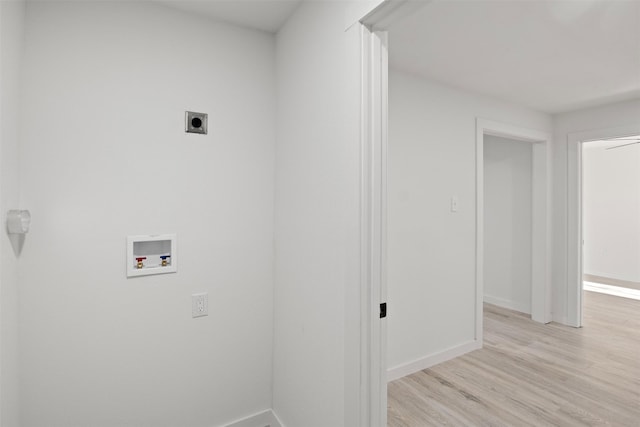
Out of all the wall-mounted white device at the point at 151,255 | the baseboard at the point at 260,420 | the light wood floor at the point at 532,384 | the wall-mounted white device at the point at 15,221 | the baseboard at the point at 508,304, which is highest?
the wall-mounted white device at the point at 15,221

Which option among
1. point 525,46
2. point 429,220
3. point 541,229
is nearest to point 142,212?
point 429,220

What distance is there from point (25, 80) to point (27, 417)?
5.04 feet

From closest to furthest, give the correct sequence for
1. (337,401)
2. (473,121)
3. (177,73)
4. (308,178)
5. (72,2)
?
(337,401)
(72,2)
(308,178)
(177,73)
(473,121)

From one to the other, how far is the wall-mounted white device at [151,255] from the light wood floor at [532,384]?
1.73 metres

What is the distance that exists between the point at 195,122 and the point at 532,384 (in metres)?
3.07

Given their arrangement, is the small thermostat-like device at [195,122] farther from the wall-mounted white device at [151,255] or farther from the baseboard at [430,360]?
the baseboard at [430,360]

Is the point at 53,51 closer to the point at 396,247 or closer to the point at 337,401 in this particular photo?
the point at 337,401

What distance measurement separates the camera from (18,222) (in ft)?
4.26

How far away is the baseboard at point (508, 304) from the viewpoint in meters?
4.16

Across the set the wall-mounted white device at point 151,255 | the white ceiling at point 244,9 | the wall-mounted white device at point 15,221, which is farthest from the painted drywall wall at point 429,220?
the wall-mounted white device at point 15,221

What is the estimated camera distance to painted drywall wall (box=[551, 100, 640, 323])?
3648 mm

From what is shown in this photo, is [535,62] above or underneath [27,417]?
above

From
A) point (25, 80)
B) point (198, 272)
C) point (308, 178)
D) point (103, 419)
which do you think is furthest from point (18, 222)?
point (308, 178)

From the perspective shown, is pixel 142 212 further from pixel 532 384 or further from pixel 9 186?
pixel 532 384
